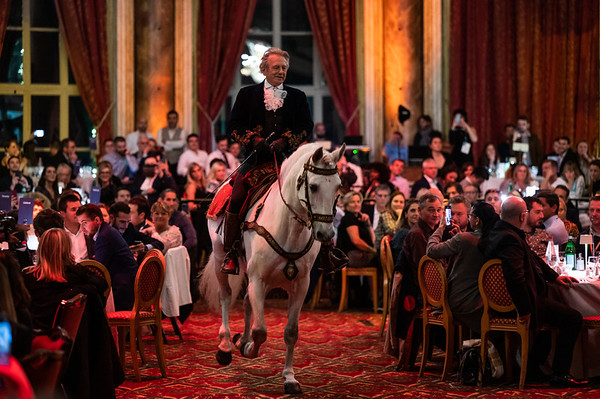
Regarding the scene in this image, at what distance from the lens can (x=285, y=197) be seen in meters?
5.64

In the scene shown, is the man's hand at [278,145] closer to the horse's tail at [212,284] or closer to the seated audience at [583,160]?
the horse's tail at [212,284]

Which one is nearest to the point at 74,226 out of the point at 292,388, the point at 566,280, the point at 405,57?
the point at 292,388

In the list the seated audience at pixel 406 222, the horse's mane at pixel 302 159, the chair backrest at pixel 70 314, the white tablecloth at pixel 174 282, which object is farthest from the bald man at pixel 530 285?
the white tablecloth at pixel 174 282

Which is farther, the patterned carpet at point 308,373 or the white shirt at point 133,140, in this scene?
the white shirt at point 133,140

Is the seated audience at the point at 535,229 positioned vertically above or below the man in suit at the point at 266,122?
below

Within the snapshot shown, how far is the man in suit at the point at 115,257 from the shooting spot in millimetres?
6633

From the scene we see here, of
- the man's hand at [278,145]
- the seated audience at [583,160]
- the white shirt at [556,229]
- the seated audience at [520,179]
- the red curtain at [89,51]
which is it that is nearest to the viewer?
the man's hand at [278,145]

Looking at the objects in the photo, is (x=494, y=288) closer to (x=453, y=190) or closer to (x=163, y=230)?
(x=163, y=230)

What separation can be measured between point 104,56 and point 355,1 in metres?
3.98

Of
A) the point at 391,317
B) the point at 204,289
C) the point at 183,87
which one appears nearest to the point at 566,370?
the point at 391,317

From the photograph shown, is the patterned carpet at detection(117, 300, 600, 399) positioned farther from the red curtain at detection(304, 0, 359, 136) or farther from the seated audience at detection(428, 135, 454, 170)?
the red curtain at detection(304, 0, 359, 136)

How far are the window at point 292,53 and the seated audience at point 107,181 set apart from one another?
3327 mm

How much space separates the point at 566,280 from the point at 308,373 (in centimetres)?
188

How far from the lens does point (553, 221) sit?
7.96m
